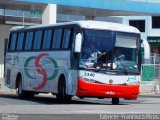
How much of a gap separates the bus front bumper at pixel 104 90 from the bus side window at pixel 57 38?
2.65 meters

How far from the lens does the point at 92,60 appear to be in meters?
24.9

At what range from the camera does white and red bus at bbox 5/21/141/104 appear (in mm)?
24844

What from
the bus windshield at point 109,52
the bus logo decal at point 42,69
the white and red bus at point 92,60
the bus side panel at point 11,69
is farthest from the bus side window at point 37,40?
the bus windshield at point 109,52

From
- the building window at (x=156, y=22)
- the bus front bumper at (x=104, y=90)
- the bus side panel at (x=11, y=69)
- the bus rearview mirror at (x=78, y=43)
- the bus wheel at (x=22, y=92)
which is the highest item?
the building window at (x=156, y=22)

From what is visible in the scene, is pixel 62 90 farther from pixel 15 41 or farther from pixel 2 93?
pixel 2 93

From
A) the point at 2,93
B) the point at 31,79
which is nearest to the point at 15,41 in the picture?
the point at 31,79

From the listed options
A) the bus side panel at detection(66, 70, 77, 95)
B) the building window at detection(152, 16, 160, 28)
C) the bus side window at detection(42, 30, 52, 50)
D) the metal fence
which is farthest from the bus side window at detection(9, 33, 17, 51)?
the building window at detection(152, 16, 160, 28)

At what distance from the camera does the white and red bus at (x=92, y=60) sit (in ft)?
81.5

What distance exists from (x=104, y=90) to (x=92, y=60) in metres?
1.33

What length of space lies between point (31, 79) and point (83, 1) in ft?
33.6

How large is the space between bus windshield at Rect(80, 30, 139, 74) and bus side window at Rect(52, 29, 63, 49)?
2.02 metres

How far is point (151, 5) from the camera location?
140 feet

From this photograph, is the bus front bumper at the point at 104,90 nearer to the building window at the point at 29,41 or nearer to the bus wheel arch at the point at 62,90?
the bus wheel arch at the point at 62,90

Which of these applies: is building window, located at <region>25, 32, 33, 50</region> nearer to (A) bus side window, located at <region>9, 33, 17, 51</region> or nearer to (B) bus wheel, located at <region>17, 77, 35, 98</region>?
(A) bus side window, located at <region>9, 33, 17, 51</region>
